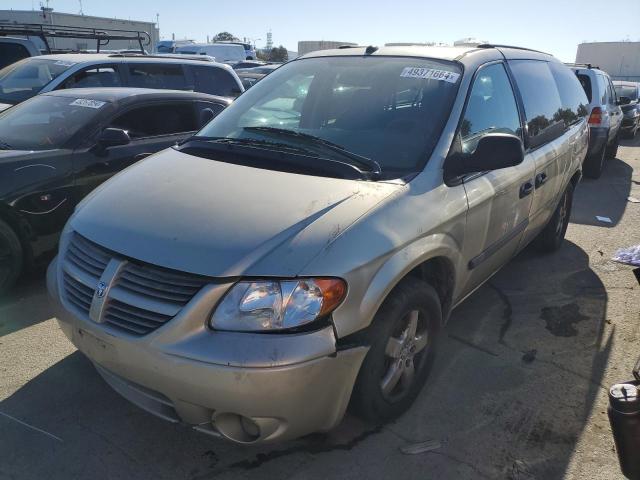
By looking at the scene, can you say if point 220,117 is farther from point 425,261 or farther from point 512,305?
point 512,305

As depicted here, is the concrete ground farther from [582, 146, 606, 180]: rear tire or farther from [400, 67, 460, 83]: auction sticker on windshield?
[582, 146, 606, 180]: rear tire

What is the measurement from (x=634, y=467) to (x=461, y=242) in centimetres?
131

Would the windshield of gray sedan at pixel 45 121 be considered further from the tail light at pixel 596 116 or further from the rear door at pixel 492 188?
the tail light at pixel 596 116

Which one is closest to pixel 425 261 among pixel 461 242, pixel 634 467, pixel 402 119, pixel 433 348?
pixel 461 242

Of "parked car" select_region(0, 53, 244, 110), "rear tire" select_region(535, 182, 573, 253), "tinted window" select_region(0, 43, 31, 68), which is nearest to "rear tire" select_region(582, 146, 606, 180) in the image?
"rear tire" select_region(535, 182, 573, 253)

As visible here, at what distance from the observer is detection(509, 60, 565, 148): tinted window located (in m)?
3.99

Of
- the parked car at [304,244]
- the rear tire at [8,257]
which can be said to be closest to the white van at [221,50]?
the rear tire at [8,257]

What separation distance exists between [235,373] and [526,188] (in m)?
2.62

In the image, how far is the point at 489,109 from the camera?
347 cm

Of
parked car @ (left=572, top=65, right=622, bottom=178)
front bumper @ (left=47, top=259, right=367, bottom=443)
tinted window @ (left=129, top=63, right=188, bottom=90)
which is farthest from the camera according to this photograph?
parked car @ (left=572, top=65, right=622, bottom=178)

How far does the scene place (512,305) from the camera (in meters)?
4.26

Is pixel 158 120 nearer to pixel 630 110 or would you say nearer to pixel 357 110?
pixel 357 110

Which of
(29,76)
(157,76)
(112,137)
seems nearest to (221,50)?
(157,76)

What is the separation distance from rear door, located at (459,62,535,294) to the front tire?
0.53 metres
